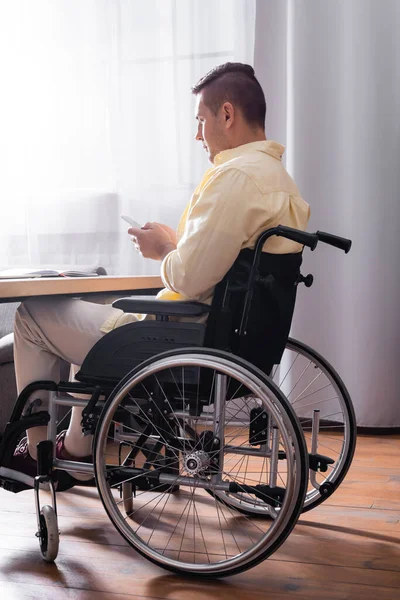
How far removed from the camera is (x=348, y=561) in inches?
69.6

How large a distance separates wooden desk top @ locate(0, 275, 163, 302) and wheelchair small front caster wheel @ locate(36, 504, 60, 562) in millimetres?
482

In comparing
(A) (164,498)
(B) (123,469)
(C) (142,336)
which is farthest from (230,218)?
(A) (164,498)

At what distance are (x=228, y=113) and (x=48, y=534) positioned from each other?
1.03m

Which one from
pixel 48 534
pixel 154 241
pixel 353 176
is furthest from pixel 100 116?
pixel 48 534

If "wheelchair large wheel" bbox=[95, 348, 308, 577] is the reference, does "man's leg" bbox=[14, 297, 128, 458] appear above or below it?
above

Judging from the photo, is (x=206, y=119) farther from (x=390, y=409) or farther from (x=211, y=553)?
(x=390, y=409)

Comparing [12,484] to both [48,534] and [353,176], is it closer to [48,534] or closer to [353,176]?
[48,534]

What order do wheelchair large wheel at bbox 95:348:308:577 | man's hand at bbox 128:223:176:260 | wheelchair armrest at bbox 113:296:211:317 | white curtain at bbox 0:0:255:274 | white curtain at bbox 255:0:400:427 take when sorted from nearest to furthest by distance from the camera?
wheelchair large wheel at bbox 95:348:308:577 → wheelchair armrest at bbox 113:296:211:317 → man's hand at bbox 128:223:176:260 → white curtain at bbox 255:0:400:427 → white curtain at bbox 0:0:255:274

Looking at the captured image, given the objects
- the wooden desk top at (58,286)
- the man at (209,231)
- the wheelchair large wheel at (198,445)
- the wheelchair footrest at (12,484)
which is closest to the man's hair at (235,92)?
the man at (209,231)

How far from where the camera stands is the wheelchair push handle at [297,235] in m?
1.58

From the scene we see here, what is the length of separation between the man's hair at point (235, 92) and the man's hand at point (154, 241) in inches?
12.4

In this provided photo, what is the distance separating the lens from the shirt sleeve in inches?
63.4

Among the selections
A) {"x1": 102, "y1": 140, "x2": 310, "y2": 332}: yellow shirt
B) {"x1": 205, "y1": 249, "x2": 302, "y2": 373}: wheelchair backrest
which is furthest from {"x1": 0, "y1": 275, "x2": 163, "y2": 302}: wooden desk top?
{"x1": 205, "y1": 249, "x2": 302, "y2": 373}: wheelchair backrest

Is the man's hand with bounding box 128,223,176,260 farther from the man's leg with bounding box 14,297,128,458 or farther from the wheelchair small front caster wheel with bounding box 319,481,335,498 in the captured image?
the wheelchair small front caster wheel with bounding box 319,481,335,498
